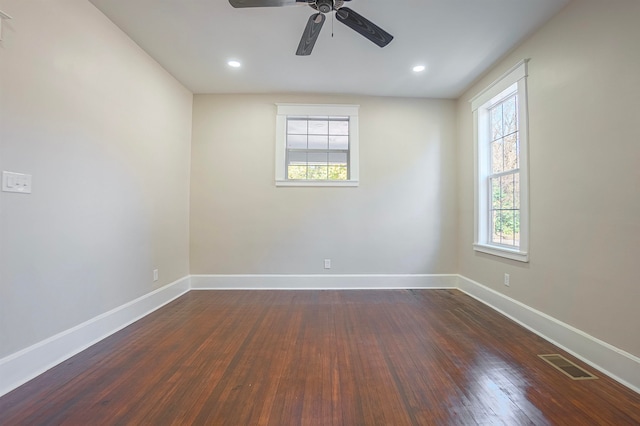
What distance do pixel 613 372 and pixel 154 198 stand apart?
417cm

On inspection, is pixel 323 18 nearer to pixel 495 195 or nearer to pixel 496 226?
pixel 495 195

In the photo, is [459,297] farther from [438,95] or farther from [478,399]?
[438,95]

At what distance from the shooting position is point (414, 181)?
3791 millimetres

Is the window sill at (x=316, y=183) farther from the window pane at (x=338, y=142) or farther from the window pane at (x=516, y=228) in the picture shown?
the window pane at (x=516, y=228)

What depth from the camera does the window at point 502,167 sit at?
2.58m

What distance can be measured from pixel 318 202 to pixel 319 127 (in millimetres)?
1112

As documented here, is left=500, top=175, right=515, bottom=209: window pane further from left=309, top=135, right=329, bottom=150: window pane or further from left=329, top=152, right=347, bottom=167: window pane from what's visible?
left=309, top=135, right=329, bottom=150: window pane

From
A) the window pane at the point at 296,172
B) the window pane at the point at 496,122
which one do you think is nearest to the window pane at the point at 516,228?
the window pane at the point at 496,122

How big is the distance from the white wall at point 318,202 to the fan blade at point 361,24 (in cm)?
179

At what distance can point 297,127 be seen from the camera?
3.85m

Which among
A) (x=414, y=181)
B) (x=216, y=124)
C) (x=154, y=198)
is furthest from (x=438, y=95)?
(x=154, y=198)

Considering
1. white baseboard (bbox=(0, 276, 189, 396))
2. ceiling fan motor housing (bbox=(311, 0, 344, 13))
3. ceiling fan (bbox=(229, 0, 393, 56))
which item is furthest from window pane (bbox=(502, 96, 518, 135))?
white baseboard (bbox=(0, 276, 189, 396))

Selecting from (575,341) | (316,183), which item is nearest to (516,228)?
(575,341)

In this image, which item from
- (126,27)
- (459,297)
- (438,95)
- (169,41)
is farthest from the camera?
(438,95)
